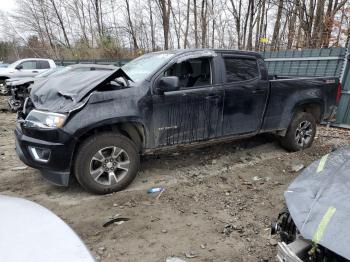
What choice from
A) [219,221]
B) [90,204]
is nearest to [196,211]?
[219,221]

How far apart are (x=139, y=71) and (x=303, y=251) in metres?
3.24

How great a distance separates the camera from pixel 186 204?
11.8 feet

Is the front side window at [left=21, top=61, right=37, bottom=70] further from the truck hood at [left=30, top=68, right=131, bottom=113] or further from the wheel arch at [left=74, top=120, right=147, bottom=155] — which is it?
the wheel arch at [left=74, top=120, right=147, bottom=155]

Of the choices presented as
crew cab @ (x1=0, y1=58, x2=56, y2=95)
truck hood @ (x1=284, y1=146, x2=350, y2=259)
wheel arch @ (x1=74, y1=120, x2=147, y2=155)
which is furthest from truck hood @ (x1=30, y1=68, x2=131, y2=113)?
crew cab @ (x1=0, y1=58, x2=56, y2=95)

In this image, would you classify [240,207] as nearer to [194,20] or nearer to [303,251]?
[303,251]

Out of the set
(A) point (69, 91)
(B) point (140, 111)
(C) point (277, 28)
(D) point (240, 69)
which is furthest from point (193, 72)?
(C) point (277, 28)

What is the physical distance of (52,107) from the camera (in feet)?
11.4

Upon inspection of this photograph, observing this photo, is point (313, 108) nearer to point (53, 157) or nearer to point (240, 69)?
point (240, 69)

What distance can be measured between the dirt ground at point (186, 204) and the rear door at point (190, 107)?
27.4 inches

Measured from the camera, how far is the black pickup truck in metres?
3.41

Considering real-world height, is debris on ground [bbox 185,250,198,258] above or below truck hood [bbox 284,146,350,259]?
below

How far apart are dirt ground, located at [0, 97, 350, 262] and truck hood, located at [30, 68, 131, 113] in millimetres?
1214

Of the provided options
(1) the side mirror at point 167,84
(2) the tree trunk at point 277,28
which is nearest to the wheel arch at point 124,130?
(1) the side mirror at point 167,84

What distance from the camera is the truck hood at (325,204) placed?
1633 millimetres
